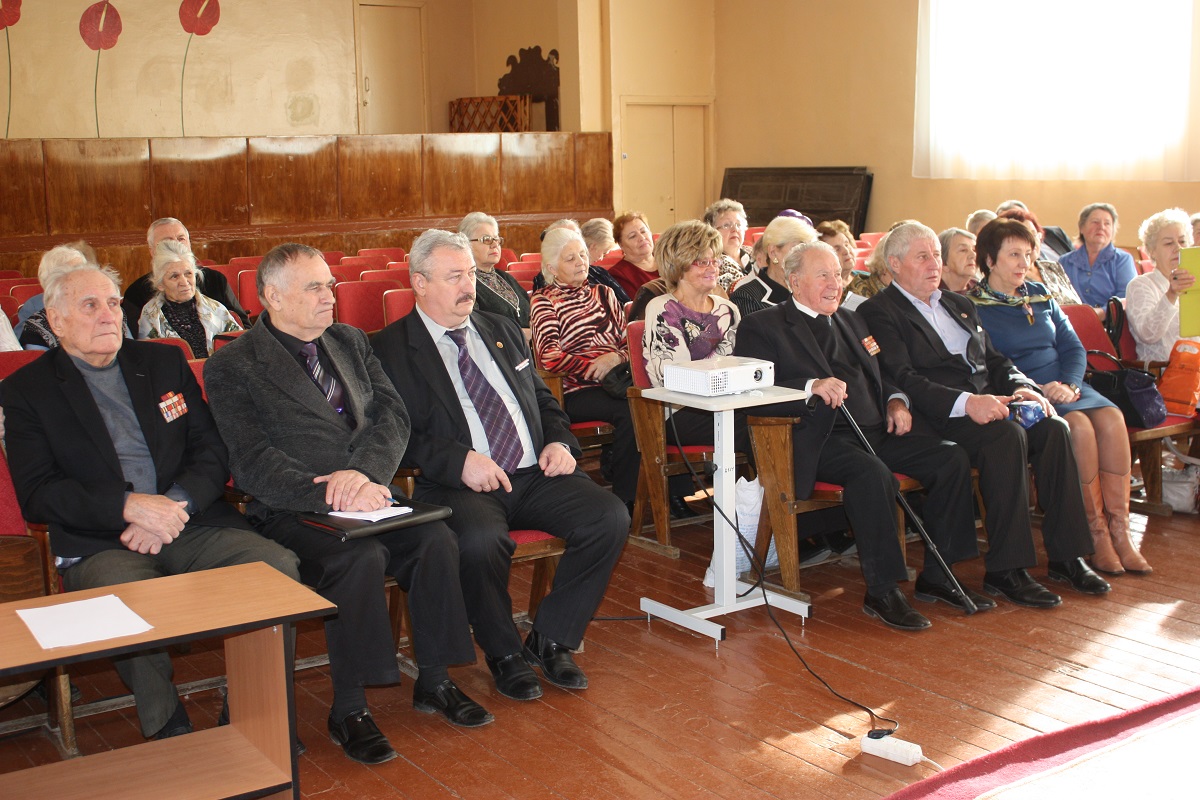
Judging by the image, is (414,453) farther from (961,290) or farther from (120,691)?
(961,290)

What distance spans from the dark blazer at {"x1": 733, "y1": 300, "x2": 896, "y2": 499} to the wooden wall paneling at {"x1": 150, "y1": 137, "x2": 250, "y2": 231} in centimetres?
743

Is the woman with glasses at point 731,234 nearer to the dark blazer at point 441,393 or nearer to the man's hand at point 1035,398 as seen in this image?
the man's hand at point 1035,398

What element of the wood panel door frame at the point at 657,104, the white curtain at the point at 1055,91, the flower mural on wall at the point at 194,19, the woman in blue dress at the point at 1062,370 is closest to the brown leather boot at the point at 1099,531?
the woman in blue dress at the point at 1062,370

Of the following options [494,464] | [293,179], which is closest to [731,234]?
[494,464]

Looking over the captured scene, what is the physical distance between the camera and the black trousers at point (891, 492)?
3799 millimetres

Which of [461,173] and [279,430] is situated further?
[461,173]

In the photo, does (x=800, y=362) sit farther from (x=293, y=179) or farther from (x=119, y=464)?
(x=293, y=179)

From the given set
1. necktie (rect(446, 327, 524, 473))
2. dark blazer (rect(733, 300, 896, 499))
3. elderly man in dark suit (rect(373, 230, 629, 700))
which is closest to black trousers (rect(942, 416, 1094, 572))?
dark blazer (rect(733, 300, 896, 499))

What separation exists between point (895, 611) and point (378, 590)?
167cm

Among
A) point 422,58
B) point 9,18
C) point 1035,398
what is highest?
point 9,18

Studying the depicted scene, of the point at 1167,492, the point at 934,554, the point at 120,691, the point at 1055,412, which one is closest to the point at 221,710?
the point at 120,691

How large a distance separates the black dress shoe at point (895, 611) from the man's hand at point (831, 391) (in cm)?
63

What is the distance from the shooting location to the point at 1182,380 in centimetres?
484

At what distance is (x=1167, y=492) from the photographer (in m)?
4.95
